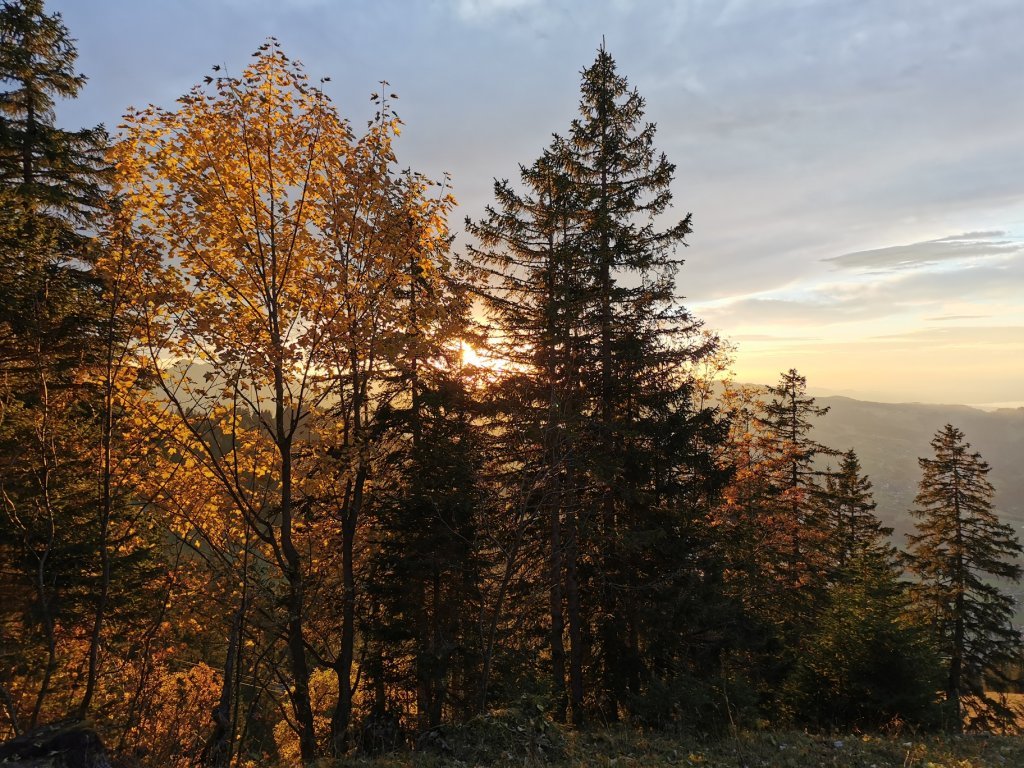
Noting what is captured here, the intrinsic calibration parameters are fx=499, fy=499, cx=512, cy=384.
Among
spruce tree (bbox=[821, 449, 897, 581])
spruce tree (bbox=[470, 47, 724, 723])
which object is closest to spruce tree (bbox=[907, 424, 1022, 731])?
spruce tree (bbox=[821, 449, 897, 581])

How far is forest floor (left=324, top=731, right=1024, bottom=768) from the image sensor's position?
7.48 m

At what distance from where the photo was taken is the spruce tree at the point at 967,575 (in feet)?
82.2

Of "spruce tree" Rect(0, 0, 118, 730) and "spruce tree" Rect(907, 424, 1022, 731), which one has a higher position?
"spruce tree" Rect(0, 0, 118, 730)

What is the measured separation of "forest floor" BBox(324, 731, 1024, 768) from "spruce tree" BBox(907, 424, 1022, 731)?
19531mm

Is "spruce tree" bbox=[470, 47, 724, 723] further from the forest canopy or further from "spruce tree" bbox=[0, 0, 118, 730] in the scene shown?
"spruce tree" bbox=[0, 0, 118, 730]

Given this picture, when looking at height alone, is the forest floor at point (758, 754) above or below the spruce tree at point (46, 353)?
below

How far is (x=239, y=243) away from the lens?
8195mm

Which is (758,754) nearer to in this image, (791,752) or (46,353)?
(791,752)

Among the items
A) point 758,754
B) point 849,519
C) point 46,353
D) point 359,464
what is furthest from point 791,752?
point 849,519

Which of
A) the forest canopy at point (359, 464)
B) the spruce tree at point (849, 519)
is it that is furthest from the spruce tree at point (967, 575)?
the forest canopy at point (359, 464)

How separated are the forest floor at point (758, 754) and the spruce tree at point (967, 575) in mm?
19531

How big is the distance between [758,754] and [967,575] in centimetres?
2529

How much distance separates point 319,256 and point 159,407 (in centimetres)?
472

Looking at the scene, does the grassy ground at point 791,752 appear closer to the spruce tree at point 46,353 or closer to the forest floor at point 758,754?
the forest floor at point 758,754
